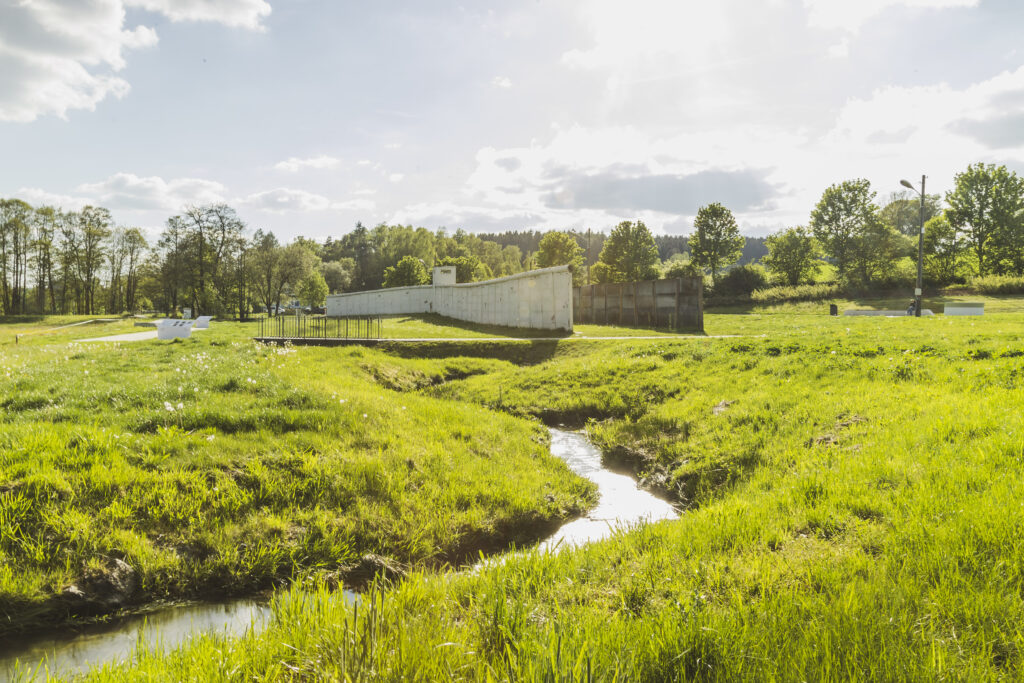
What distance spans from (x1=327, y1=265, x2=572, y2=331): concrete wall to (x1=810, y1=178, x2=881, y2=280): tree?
45.5 meters

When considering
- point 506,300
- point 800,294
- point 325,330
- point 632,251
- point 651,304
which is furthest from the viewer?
point 632,251

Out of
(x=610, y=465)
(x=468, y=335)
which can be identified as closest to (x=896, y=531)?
(x=610, y=465)

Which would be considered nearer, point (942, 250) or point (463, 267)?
point (942, 250)

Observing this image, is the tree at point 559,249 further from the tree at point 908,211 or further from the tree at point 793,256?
the tree at point 908,211

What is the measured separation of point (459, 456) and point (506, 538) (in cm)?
205

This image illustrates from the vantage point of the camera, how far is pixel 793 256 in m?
59.8

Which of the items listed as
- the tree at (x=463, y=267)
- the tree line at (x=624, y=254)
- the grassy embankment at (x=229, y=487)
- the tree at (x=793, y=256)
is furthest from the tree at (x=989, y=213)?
the grassy embankment at (x=229, y=487)

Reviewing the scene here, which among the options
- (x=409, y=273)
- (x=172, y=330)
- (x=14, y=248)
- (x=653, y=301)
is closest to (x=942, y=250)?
(x=653, y=301)

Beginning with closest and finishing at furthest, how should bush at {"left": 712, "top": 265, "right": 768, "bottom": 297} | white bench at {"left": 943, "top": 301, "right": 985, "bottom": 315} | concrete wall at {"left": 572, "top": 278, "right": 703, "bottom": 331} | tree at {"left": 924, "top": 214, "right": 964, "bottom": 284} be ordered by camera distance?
white bench at {"left": 943, "top": 301, "right": 985, "bottom": 315}, concrete wall at {"left": 572, "top": 278, "right": 703, "bottom": 331}, tree at {"left": 924, "top": 214, "right": 964, "bottom": 284}, bush at {"left": 712, "top": 265, "right": 768, "bottom": 297}

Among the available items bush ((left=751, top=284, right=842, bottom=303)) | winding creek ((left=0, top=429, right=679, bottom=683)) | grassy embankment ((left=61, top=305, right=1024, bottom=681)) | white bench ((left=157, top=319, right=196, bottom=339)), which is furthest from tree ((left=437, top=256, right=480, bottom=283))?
winding creek ((left=0, top=429, right=679, bottom=683))

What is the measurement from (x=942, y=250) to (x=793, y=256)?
552 inches

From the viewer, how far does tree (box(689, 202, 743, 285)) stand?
202 feet

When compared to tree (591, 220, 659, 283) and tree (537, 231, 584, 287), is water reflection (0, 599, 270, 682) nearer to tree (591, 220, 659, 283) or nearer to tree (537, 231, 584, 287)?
tree (591, 220, 659, 283)

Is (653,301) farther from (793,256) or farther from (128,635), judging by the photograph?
(793,256)
